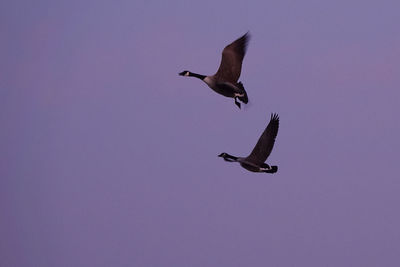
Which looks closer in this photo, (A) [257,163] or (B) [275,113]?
(A) [257,163]

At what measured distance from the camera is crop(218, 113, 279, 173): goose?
16.6 m

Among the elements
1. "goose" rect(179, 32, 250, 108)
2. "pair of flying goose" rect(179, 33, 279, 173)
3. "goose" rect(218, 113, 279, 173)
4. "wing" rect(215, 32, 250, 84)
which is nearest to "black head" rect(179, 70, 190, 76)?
"pair of flying goose" rect(179, 33, 279, 173)

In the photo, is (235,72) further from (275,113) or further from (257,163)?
(257,163)

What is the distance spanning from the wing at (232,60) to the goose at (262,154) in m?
1.85

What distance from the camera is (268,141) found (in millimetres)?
17359

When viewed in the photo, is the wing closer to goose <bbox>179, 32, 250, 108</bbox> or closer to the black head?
goose <bbox>179, 32, 250, 108</bbox>

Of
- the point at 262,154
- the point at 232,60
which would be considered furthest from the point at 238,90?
the point at 262,154

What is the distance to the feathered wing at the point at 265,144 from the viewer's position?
1694 centimetres

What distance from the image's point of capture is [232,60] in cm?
1845

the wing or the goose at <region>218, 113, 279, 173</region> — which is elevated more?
the wing

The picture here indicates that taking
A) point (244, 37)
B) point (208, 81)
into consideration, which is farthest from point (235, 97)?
point (244, 37)

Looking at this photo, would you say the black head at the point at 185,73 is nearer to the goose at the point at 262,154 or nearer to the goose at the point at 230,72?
the goose at the point at 230,72

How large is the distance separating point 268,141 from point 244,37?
3.73 metres

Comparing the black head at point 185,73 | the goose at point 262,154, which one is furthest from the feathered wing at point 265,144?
the black head at point 185,73
